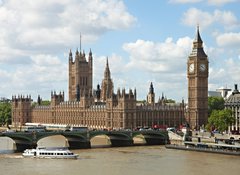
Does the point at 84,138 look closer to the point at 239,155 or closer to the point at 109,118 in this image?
the point at 239,155

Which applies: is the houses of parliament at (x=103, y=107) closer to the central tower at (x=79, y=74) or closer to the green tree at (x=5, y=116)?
the central tower at (x=79, y=74)

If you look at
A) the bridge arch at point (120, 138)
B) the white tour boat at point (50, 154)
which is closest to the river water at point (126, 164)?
the white tour boat at point (50, 154)

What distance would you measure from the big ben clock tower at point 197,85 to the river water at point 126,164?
47.3 meters

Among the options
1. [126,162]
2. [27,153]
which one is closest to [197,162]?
[126,162]

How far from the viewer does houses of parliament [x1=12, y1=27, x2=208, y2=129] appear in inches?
5094

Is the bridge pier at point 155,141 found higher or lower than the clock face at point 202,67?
lower

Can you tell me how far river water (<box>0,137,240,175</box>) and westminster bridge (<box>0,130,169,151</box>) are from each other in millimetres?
4009

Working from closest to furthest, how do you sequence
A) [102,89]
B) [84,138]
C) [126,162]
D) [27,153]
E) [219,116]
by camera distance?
[126,162] < [27,153] < [84,138] < [219,116] < [102,89]

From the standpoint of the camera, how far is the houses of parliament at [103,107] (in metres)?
129

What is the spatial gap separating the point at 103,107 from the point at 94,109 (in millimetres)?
4865

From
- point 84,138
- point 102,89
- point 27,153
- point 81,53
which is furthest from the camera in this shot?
point 81,53

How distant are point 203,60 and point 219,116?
25179 millimetres

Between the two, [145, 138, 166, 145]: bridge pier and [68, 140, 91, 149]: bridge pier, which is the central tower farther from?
[68, 140, 91, 149]: bridge pier

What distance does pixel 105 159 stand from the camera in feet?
237
